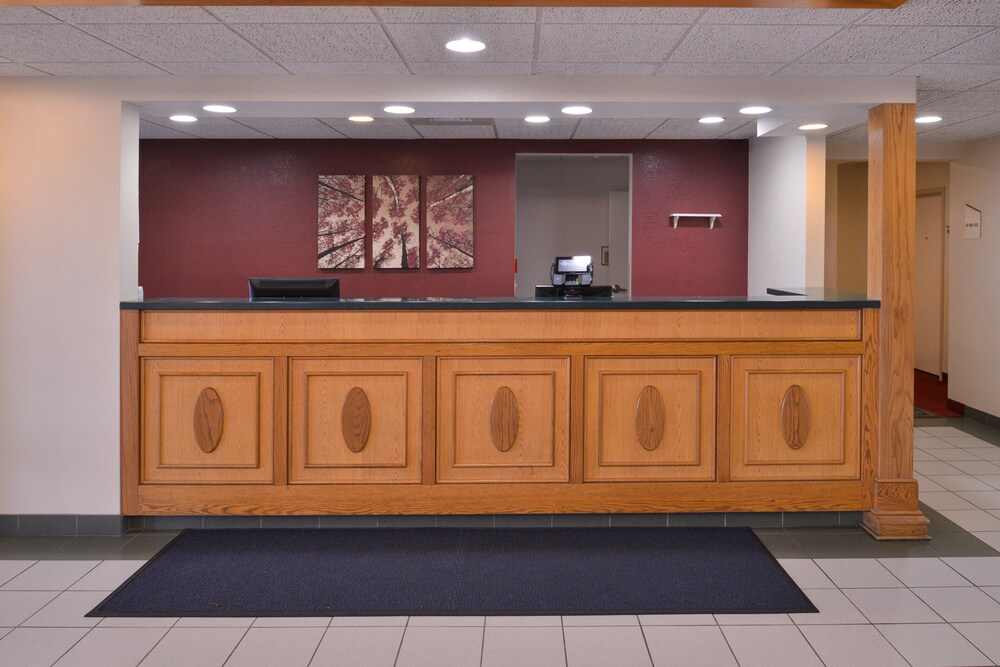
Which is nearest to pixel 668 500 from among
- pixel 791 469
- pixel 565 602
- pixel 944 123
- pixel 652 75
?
pixel 791 469

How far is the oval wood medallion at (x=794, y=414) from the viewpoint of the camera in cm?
457

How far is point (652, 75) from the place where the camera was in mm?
4527

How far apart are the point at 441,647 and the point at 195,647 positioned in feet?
2.86

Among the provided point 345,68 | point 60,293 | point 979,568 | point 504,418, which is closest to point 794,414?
point 979,568

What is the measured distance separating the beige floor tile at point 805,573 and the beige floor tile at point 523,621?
1.13m

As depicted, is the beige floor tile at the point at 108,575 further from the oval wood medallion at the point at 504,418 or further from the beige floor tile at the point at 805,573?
the beige floor tile at the point at 805,573

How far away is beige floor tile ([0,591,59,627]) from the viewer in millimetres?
3391

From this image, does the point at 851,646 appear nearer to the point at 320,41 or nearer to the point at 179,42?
the point at 320,41

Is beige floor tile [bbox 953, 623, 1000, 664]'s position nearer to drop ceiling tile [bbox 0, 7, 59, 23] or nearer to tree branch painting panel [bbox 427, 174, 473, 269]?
drop ceiling tile [bbox 0, 7, 59, 23]

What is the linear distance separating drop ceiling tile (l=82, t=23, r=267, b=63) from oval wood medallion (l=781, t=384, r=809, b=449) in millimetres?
3085

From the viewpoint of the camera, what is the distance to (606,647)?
3164 millimetres

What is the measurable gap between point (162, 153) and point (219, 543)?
4320 mm

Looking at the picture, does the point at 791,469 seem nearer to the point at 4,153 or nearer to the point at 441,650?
the point at 441,650

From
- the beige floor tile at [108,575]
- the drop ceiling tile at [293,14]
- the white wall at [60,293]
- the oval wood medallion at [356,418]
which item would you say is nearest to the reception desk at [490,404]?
the oval wood medallion at [356,418]
